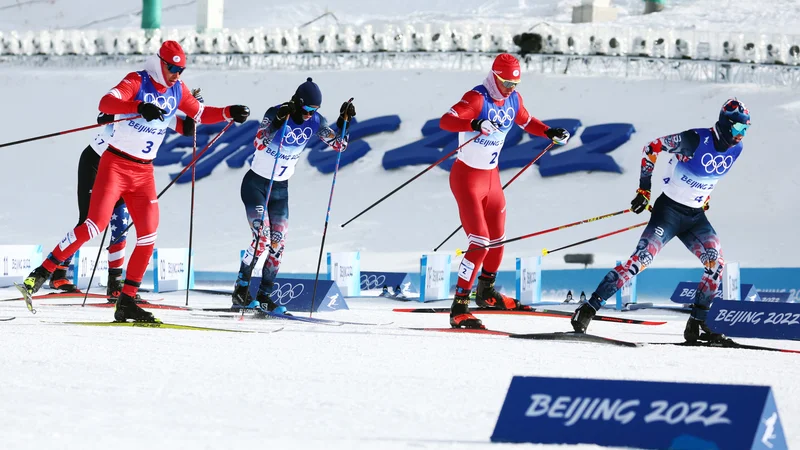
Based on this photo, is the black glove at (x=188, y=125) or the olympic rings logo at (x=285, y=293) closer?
the black glove at (x=188, y=125)

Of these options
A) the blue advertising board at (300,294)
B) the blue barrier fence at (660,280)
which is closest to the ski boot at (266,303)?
the blue advertising board at (300,294)

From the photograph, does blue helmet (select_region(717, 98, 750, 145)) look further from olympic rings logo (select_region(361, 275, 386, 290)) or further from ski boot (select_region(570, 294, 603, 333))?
olympic rings logo (select_region(361, 275, 386, 290))

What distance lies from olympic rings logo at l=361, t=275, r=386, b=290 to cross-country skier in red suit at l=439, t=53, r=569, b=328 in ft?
17.6

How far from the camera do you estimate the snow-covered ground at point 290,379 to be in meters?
3.58

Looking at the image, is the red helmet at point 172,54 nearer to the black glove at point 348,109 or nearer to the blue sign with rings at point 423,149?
the black glove at point 348,109

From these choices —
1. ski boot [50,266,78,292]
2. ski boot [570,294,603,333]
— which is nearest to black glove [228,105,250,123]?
ski boot [570,294,603,333]

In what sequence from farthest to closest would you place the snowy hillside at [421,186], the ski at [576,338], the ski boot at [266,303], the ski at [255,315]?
the snowy hillside at [421,186], the ski boot at [266,303], the ski at [255,315], the ski at [576,338]

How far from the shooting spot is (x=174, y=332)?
7.11m

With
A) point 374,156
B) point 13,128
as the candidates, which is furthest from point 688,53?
point 13,128

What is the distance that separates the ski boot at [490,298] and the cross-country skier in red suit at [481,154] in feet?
1.79

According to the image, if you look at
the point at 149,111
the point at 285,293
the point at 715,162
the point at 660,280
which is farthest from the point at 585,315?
the point at 660,280

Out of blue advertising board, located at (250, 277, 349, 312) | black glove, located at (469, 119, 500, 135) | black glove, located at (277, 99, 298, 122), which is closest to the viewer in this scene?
black glove, located at (469, 119, 500, 135)

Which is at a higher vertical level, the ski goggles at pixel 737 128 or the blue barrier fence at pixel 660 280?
the ski goggles at pixel 737 128

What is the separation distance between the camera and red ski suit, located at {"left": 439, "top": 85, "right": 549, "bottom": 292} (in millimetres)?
8438
